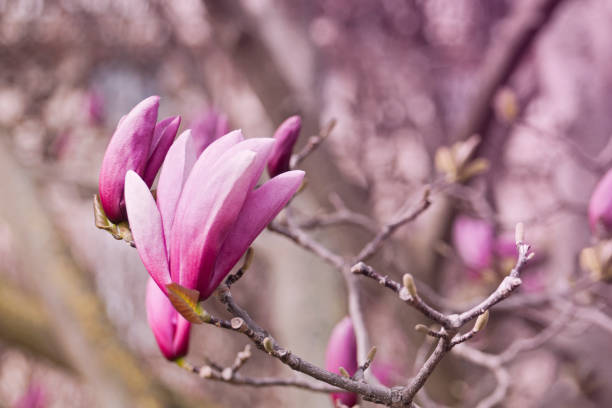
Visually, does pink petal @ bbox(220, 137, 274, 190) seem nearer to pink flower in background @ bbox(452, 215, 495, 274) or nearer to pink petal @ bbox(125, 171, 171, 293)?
pink petal @ bbox(125, 171, 171, 293)

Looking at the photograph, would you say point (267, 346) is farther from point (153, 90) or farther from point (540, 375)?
point (540, 375)

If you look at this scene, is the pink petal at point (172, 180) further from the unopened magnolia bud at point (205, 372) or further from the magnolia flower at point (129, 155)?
the unopened magnolia bud at point (205, 372)

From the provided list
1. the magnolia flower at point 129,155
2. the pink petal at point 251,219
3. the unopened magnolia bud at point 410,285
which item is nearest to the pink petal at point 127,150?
the magnolia flower at point 129,155

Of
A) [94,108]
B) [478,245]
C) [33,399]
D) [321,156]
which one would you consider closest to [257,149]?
[478,245]

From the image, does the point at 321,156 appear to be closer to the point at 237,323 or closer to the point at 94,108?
the point at 94,108

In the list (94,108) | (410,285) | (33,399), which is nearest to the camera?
(410,285)

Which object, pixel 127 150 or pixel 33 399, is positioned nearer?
pixel 127 150
